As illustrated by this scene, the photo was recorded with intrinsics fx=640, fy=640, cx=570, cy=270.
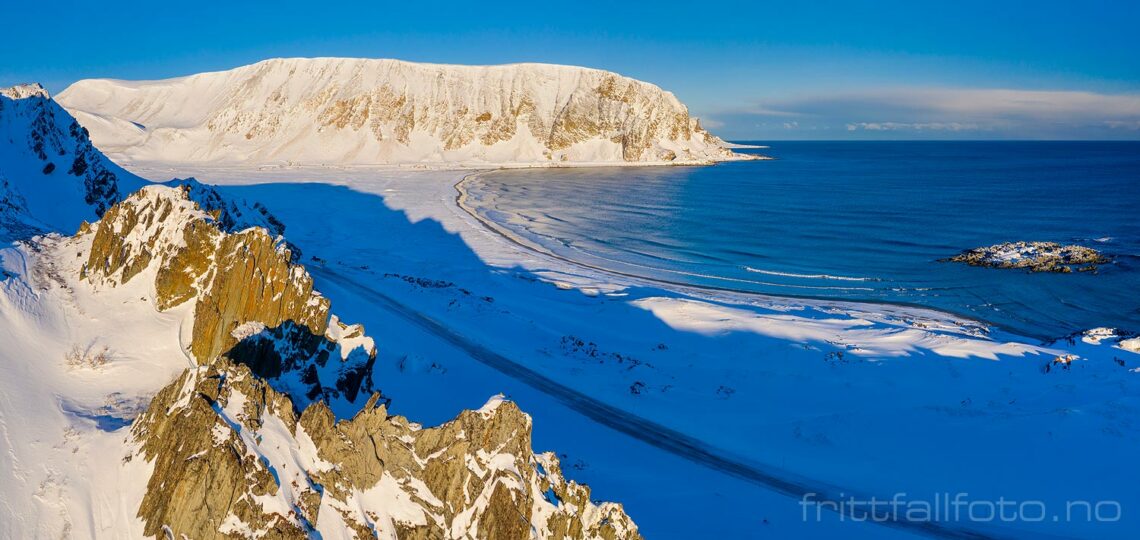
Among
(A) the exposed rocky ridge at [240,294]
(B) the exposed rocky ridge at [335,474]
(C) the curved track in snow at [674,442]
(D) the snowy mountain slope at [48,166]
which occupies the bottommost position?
(C) the curved track in snow at [674,442]

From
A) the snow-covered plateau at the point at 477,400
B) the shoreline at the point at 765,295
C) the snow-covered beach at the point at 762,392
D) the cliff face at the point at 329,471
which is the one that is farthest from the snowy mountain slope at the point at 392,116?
the cliff face at the point at 329,471

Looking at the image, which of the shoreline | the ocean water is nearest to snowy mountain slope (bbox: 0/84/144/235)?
the shoreline

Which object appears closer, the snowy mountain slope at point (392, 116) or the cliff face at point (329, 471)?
the cliff face at point (329, 471)

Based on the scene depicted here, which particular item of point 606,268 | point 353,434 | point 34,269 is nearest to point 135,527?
point 353,434

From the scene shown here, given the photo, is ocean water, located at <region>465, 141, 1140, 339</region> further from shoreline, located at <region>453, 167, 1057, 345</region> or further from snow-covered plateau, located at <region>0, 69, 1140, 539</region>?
snow-covered plateau, located at <region>0, 69, 1140, 539</region>

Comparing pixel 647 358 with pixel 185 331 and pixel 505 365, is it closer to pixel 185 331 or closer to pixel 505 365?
pixel 505 365

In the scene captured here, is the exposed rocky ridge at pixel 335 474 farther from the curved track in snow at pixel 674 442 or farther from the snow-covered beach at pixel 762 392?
the curved track in snow at pixel 674 442

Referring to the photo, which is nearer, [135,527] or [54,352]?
[135,527]
